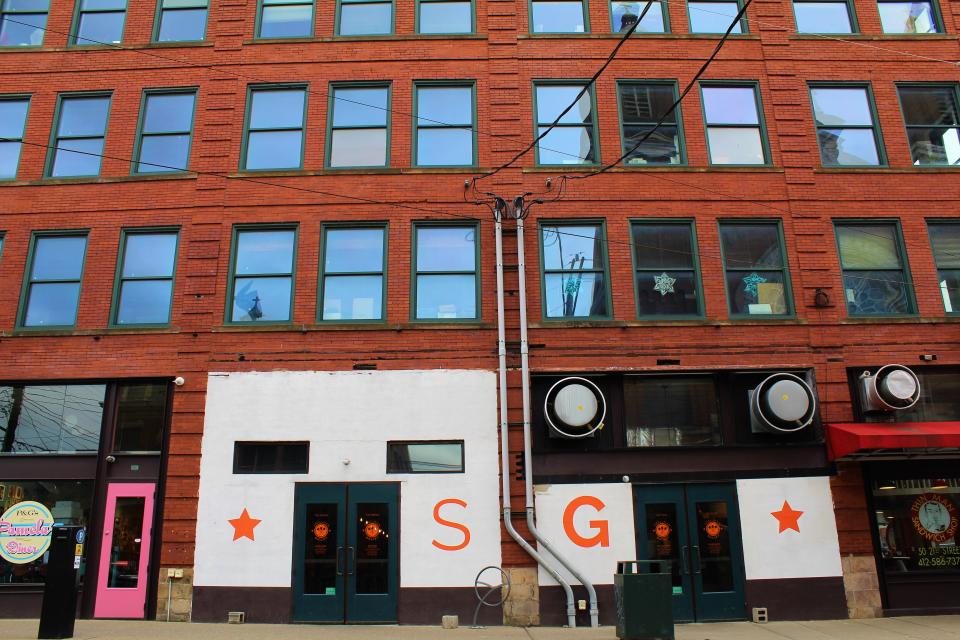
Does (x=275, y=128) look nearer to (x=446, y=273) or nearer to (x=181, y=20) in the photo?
(x=181, y=20)

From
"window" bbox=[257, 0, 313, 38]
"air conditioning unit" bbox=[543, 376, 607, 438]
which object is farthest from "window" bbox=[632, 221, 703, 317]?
"window" bbox=[257, 0, 313, 38]

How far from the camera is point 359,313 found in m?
13.6

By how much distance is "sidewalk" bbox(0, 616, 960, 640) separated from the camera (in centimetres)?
1038

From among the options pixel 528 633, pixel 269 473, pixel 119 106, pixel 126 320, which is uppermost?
pixel 119 106

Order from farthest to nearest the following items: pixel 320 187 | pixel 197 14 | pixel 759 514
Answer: pixel 197 14, pixel 320 187, pixel 759 514

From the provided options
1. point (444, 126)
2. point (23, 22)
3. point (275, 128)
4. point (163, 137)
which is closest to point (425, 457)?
point (444, 126)

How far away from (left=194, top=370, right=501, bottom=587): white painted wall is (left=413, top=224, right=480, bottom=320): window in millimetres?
1425

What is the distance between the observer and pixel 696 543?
12289 millimetres

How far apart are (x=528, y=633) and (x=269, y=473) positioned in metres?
5.58

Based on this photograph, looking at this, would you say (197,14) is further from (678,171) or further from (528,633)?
(528,633)

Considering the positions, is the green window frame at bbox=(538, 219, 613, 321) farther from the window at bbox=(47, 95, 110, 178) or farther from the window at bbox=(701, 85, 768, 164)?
the window at bbox=(47, 95, 110, 178)

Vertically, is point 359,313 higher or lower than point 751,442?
higher

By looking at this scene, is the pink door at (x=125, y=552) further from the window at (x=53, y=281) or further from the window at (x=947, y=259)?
the window at (x=947, y=259)

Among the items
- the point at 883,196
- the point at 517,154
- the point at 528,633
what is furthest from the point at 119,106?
the point at 883,196
